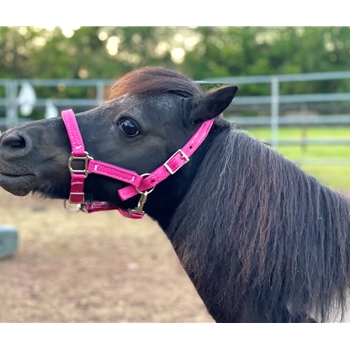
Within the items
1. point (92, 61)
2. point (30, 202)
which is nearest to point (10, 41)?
point (92, 61)

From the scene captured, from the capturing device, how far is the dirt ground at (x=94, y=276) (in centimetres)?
432

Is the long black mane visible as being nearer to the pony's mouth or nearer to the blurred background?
the blurred background

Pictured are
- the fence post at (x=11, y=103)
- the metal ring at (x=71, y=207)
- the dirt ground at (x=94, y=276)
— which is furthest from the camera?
the fence post at (x=11, y=103)

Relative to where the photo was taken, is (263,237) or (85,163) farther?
(85,163)

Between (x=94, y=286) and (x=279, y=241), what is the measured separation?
Answer: 11.3 feet

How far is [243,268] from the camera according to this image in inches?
79.0

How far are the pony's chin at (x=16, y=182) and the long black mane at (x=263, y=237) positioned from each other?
0.76 meters

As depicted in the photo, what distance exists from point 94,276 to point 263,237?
3.71 metres

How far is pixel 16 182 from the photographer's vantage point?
2113mm

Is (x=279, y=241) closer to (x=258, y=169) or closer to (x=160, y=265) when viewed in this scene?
(x=258, y=169)

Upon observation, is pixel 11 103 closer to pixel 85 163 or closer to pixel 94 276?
pixel 94 276

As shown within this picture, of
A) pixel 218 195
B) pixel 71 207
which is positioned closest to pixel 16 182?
pixel 71 207

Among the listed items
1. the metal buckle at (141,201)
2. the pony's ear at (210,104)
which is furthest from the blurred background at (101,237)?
the metal buckle at (141,201)

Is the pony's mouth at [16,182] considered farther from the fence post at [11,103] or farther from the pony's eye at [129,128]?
the fence post at [11,103]
